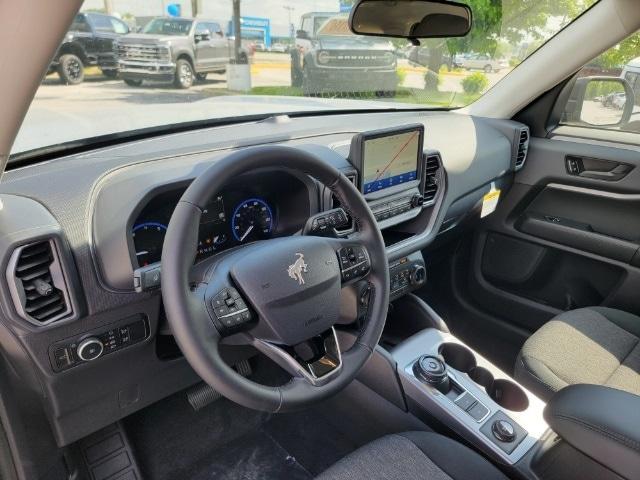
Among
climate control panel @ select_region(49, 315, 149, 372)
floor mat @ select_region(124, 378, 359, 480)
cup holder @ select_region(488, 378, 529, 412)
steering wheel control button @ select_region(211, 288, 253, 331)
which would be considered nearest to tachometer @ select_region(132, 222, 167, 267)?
climate control panel @ select_region(49, 315, 149, 372)

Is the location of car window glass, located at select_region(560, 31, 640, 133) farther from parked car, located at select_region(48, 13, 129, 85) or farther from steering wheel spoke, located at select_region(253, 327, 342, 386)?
parked car, located at select_region(48, 13, 129, 85)

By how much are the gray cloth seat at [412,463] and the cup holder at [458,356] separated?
590 millimetres

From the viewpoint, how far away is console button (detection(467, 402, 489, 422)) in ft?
5.87

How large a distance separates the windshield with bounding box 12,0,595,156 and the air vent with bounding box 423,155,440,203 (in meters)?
0.56

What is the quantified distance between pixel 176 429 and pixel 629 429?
1716 millimetres

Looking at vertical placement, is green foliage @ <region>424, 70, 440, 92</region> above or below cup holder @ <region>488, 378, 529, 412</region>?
above

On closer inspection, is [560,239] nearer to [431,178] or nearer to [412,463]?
[431,178]

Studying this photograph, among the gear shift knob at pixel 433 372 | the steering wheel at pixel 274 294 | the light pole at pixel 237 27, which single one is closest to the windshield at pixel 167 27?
the light pole at pixel 237 27

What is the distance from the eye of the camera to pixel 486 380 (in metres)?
1.99

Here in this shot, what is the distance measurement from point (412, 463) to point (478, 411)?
49cm

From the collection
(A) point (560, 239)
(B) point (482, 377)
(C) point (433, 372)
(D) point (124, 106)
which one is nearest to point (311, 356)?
(C) point (433, 372)

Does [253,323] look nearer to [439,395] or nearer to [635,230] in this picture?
[439,395]

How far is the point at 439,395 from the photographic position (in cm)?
185

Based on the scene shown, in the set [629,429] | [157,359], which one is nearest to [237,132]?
[157,359]
